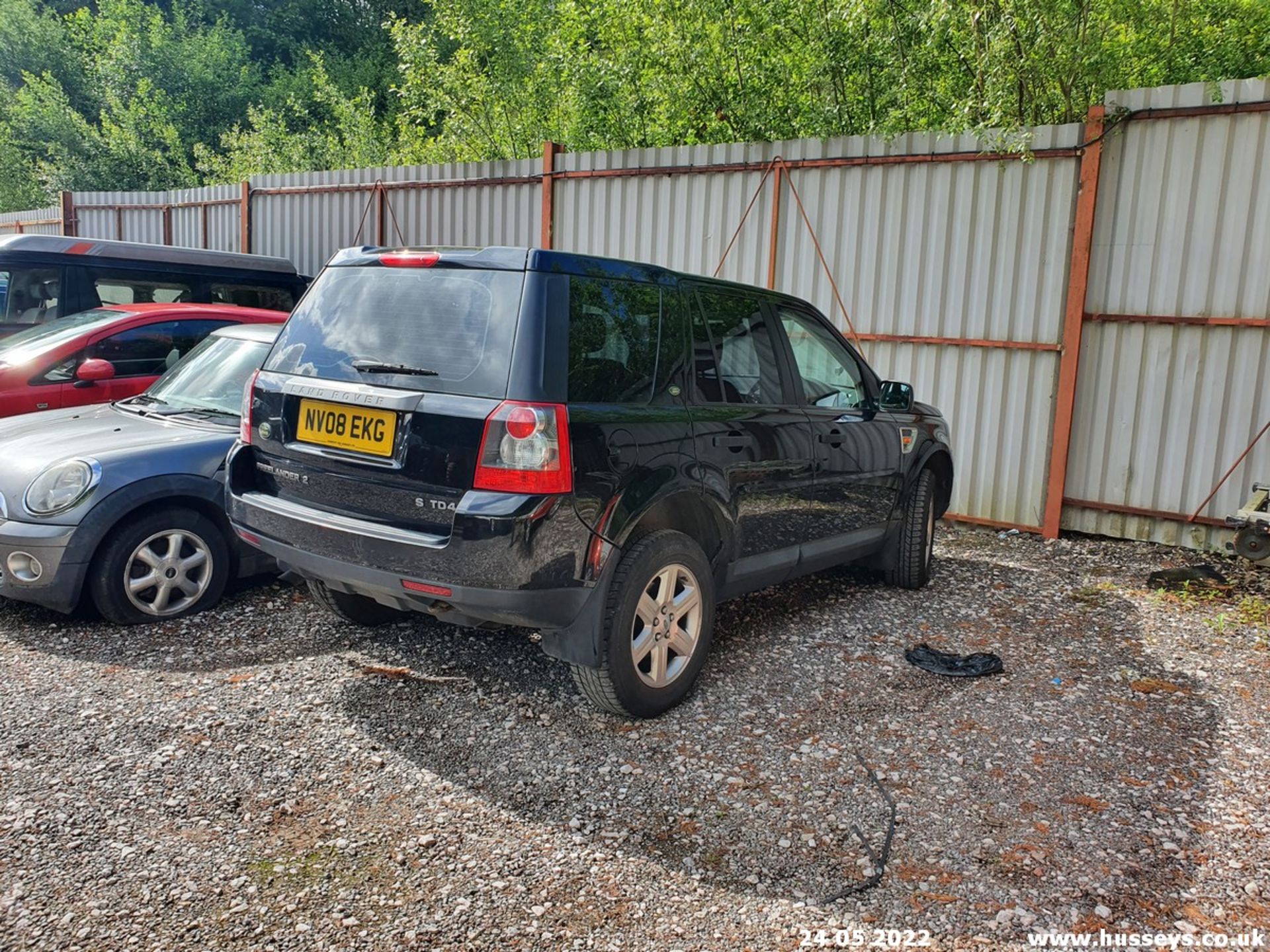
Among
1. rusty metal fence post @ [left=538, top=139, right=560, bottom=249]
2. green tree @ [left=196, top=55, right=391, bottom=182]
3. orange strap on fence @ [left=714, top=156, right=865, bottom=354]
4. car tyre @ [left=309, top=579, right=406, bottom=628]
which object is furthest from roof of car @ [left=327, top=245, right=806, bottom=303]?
green tree @ [left=196, top=55, right=391, bottom=182]

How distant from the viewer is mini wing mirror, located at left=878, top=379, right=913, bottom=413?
Result: 5504 mm

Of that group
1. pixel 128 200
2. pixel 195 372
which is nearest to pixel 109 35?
pixel 128 200

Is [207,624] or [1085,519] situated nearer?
[207,624]

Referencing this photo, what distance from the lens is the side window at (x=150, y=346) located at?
6.46 meters

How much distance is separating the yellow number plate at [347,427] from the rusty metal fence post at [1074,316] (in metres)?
5.57

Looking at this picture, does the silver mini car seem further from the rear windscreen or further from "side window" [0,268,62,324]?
"side window" [0,268,62,324]

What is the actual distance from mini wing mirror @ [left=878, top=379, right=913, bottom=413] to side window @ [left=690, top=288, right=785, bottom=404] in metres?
1.04

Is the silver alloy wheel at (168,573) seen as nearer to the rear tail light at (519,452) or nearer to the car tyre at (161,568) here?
the car tyre at (161,568)

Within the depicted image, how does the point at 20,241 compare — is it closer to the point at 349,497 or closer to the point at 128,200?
the point at 349,497


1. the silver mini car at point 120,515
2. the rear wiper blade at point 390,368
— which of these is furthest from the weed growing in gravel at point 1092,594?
the silver mini car at point 120,515

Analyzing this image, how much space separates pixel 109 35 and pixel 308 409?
30.3 meters

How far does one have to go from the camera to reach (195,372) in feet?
19.2

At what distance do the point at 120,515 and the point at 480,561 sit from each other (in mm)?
2303

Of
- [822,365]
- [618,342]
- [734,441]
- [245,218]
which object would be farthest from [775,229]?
[245,218]
